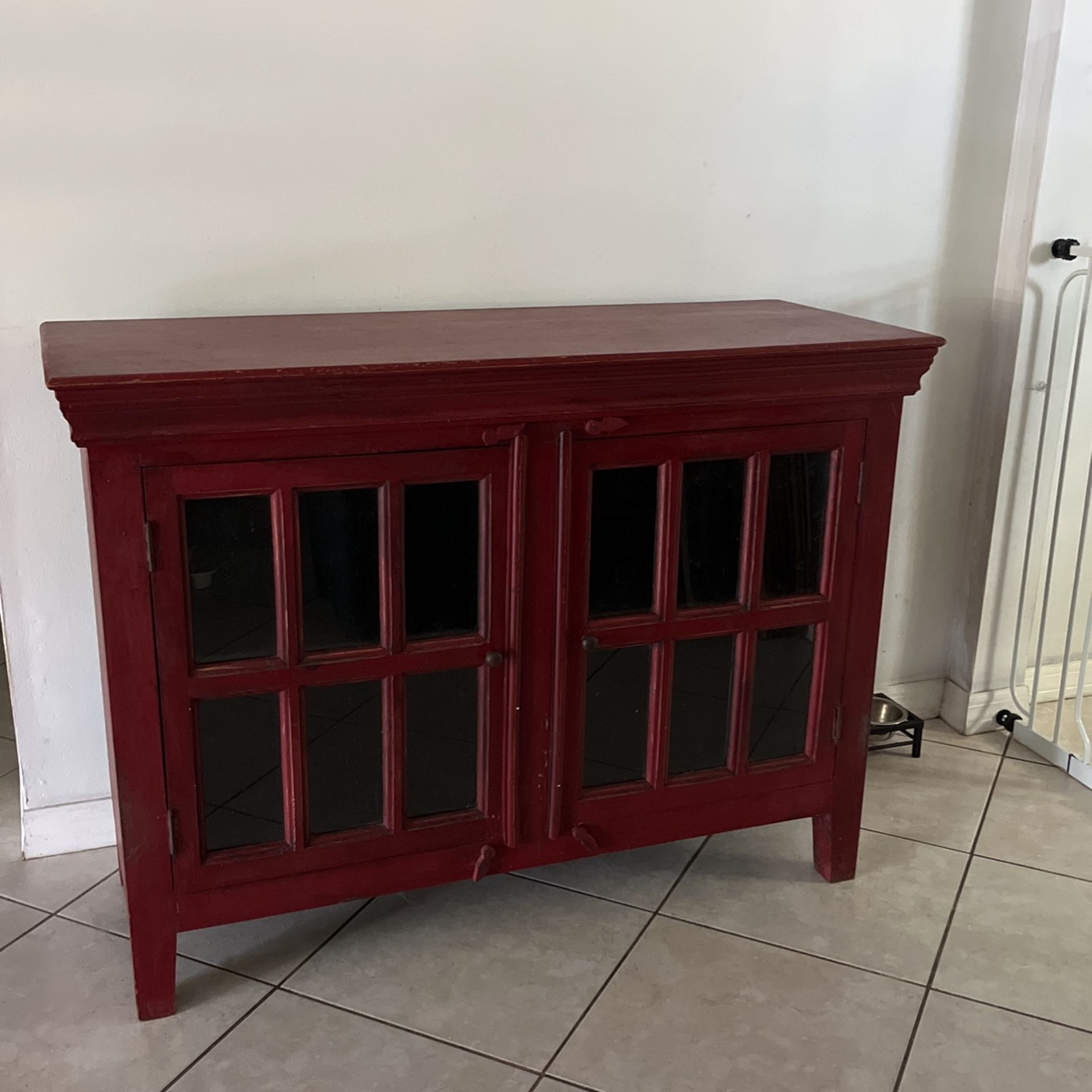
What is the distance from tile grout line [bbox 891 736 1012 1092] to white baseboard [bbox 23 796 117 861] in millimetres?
1323

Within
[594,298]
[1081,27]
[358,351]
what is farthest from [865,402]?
[1081,27]

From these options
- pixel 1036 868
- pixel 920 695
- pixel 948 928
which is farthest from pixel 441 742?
pixel 920 695

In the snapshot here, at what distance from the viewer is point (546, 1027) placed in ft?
5.45

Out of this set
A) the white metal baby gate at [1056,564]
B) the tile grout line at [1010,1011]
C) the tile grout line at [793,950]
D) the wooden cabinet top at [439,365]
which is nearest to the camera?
the wooden cabinet top at [439,365]

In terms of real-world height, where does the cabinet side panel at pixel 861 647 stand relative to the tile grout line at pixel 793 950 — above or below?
above

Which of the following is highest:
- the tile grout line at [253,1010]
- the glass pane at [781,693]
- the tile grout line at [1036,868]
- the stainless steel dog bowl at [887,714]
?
the glass pane at [781,693]

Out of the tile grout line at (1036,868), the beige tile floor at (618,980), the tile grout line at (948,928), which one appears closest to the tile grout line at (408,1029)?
the beige tile floor at (618,980)

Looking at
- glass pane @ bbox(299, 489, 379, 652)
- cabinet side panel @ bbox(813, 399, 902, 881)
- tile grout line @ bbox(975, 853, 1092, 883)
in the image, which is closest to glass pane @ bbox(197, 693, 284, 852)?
glass pane @ bbox(299, 489, 379, 652)

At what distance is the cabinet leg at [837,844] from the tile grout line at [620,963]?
0.65 ft

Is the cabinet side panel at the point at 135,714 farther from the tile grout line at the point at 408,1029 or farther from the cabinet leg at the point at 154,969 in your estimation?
→ the tile grout line at the point at 408,1029

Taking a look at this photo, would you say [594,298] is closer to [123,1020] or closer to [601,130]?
[601,130]

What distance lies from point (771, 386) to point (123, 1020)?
1281 millimetres

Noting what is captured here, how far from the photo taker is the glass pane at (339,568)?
1563mm

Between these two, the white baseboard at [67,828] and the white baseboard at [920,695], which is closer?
the white baseboard at [67,828]
